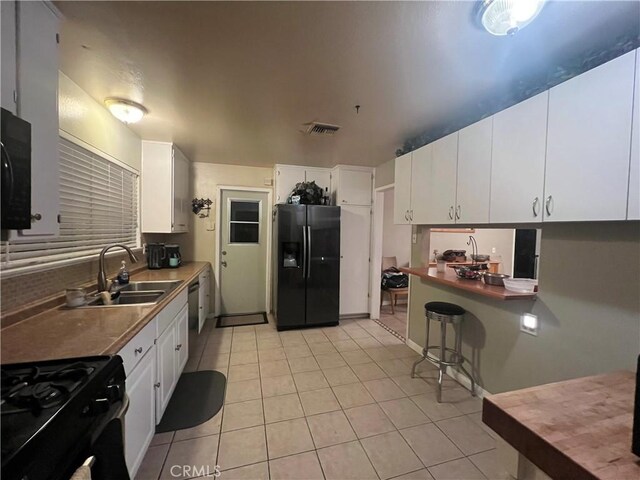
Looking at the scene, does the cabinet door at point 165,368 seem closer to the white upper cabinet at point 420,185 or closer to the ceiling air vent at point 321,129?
the ceiling air vent at point 321,129

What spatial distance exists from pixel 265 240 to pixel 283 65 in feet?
10.1

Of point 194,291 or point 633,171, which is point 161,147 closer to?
point 194,291

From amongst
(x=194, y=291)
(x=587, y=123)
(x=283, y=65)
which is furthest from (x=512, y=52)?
(x=194, y=291)

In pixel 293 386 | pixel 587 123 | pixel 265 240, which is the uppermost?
pixel 587 123

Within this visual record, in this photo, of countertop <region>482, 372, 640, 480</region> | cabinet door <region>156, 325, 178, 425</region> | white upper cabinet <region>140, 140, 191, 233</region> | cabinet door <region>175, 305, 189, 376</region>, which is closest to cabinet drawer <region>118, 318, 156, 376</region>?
cabinet door <region>156, 325, 178, 425</region>

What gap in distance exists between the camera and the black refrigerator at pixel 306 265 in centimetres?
365

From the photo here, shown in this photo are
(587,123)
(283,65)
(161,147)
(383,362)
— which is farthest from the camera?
(161,147)

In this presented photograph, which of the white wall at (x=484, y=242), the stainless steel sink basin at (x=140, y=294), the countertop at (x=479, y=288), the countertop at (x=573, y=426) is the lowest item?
the countertop at (x=573, y=426)

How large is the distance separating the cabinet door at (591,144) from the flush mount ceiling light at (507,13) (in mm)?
459

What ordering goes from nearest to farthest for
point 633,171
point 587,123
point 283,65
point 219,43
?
point 633,171
point 587,123
point 219,43
point 283,65

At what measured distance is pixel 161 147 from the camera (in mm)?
3143

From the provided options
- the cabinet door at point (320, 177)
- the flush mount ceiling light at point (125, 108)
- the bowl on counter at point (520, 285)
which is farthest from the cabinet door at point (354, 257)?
the flush mount ceiling light at point (125, 108)

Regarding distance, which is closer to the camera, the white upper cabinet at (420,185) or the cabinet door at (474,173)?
the cabinet door at (474,173)
